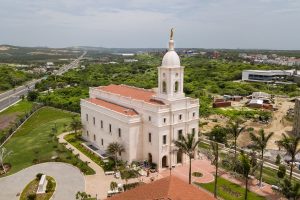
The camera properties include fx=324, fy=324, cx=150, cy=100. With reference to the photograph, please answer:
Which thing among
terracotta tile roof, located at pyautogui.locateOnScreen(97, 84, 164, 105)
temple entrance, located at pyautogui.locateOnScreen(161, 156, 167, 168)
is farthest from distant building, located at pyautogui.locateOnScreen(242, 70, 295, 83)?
temple entrance, located at pyautogui.locateOnScreen(161, 156, 167, 168)

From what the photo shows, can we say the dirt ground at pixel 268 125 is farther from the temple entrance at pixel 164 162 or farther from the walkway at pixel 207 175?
the temple entrance at pixel 164 162

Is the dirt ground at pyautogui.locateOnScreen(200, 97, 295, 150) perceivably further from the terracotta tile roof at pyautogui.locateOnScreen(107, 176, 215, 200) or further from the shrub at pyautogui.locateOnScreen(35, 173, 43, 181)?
the terracotta tile roof at pyautogui.locateOnScreen(107, 176, 215, 200)

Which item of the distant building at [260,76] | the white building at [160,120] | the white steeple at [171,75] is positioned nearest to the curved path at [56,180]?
the white building at [160,120]

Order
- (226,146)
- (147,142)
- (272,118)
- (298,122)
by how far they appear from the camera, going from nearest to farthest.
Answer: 1. (147,142)
2. (226,146)
3. (298,122)
4. (272,118)

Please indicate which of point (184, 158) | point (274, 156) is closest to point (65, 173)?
point (184, 158)

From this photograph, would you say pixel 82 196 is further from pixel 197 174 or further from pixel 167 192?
pixel 197 174

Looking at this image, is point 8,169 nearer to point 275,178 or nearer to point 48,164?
point 48,164
